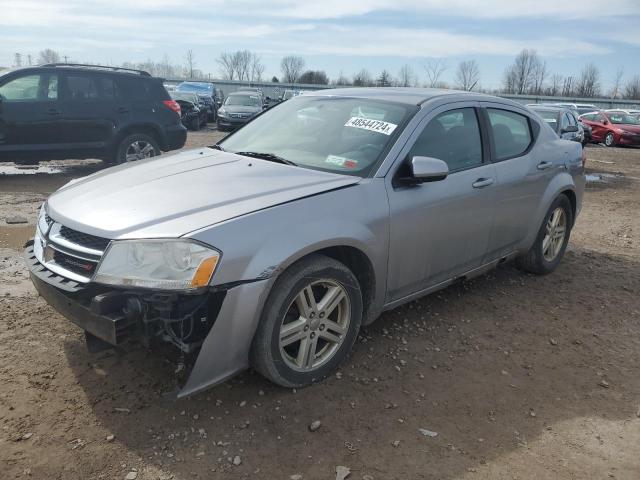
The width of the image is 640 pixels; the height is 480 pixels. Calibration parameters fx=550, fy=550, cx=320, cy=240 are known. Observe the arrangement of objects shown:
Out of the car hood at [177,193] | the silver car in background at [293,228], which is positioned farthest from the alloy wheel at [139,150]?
the car hood at [177,193]

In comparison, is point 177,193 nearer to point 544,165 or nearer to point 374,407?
point 374,407

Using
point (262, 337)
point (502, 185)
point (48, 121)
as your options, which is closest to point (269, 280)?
point (262, 337)

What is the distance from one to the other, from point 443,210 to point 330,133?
94 centimetres

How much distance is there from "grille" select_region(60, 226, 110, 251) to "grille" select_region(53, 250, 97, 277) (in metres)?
0.08

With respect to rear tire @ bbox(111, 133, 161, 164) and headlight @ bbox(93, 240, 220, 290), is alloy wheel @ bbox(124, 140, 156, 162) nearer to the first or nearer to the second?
rear tire @ bbox(111, 133, 161, 164)

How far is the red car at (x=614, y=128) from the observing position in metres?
22.3

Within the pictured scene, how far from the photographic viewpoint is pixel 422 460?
263cm

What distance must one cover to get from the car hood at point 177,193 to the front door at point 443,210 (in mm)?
456

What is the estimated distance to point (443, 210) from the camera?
3717 mm

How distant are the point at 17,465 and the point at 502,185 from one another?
3.62m

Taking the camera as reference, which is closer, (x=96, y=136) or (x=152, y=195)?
(x=152, y=195)

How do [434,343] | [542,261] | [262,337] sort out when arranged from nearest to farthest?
[262,337], [434,343], [542,261]

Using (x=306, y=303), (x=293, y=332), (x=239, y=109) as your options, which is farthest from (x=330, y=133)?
(x=239, y=109)

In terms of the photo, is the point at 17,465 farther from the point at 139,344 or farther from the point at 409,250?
the point at 409,250
